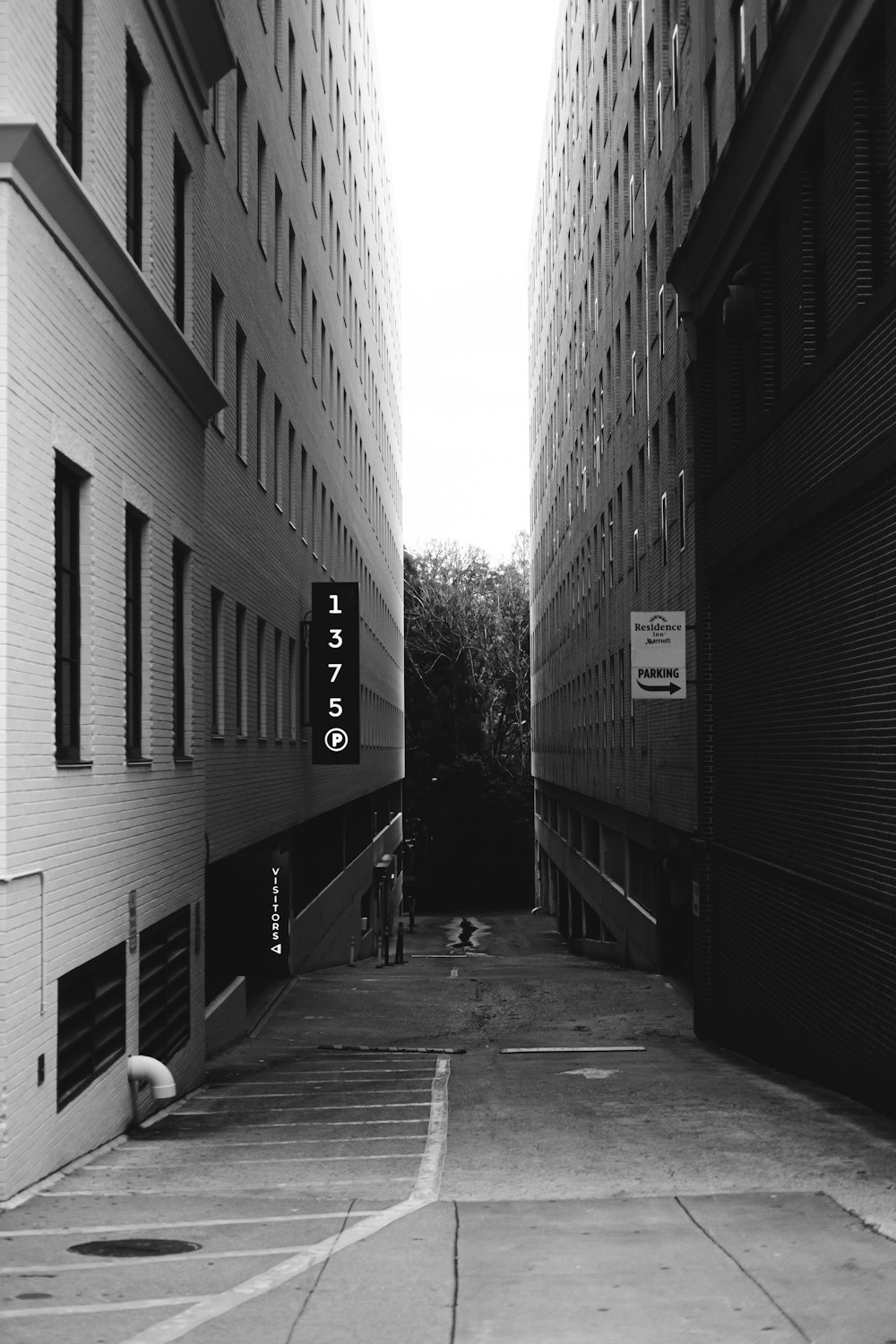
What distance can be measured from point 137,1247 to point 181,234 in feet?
37.3

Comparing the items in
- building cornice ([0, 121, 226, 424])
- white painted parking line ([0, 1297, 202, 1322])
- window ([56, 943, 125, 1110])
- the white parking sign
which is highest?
building cornice ([0, 121, 226, 424])

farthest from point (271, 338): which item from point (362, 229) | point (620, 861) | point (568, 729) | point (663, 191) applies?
point (568, 729)

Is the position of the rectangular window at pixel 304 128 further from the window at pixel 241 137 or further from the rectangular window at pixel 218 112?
the rectangular window at pixel 218 112

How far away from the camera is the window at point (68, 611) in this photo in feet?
37.2

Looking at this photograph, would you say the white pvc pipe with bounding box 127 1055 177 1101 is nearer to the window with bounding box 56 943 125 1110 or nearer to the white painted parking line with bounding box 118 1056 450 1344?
the window with bounding box 56 943 125 1110

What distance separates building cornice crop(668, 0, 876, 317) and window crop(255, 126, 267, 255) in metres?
7.02

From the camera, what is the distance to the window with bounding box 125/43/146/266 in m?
14.0

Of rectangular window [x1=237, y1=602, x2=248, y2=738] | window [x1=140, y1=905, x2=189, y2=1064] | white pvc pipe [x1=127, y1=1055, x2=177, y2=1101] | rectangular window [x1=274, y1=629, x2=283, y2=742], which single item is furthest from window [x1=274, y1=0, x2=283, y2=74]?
white pvc pipe [x1=127, y1=1055, x2=177, y2=1101]

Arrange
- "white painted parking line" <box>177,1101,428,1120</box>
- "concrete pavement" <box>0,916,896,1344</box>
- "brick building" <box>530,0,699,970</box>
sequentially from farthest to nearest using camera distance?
"brick building" <box>530,0,699,970</box> < "white painted parking line" <box>177,1101,428,1120</box> < "concrete pavement" <box>0,916,896,1344</box>

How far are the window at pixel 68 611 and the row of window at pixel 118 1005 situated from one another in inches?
68.0

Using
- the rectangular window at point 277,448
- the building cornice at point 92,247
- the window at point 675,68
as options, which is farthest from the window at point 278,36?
the building cornice at point 92,247

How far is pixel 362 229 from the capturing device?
49.7 m

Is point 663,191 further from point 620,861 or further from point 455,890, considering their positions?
point 455,890

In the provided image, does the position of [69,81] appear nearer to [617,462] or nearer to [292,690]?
[292,690]
